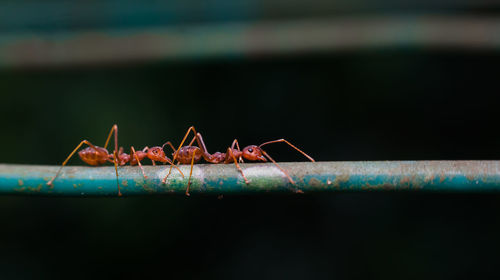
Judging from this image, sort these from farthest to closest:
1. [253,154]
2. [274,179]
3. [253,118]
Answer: [253,118] → [253,154] → [274,179]

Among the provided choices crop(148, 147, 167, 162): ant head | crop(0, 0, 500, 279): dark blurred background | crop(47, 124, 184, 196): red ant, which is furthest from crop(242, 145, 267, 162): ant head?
crop(0, 0, 500, 279): dark blurred background

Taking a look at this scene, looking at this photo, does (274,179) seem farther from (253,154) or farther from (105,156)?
(105,156)

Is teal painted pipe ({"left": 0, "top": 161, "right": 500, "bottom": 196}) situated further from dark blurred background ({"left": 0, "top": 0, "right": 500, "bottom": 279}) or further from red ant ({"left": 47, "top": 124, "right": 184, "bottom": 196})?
dark blurred background ({"left": 0, "top": 0, "right": 500, "bottom": 279})

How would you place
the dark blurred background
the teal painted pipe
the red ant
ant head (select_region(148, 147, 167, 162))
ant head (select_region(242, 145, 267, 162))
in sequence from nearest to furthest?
the teal painted pipe
the red ant
ant head (select_region(242, 145, 267, 162))
ant head (select_region(148, 147, 167, 162))
the dark blurred background

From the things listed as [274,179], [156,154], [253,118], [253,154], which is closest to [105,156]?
[156,154]

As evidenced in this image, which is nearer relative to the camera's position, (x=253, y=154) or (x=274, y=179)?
(x=274, y=179)

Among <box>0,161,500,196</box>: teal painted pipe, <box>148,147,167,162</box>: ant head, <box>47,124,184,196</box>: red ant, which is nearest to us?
<box>0,161,500,196</box>: teal painted pipe
